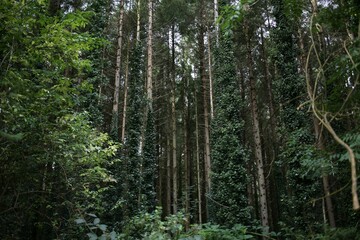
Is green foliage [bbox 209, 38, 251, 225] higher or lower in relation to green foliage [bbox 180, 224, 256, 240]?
higher

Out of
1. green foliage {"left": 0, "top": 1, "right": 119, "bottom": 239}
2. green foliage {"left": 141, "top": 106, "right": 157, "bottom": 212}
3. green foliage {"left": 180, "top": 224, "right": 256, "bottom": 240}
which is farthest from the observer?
green foliage {"left": 141, "top": 106, "right": 157, "bottom": 212}

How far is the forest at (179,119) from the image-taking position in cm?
373

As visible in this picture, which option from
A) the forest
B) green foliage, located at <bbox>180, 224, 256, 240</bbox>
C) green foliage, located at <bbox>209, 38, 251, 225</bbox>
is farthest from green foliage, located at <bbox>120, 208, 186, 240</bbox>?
green foliage, located at <bbox>209, 38, 251, 225</bbox>

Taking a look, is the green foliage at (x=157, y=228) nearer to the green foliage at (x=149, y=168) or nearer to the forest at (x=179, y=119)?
the forest at (x=179, y=119)

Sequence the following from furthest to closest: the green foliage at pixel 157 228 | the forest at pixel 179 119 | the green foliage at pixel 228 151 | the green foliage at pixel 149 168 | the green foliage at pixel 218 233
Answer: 1. the green foliage at pixel 149 168
2. the green foliage at pixel 228 151
3. the green foliage at pixel 157 228
4. the green foliage at pixel 218 233
5. the forest at pixel 179 119

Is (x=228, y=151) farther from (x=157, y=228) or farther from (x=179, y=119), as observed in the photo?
(x=179, y=119)

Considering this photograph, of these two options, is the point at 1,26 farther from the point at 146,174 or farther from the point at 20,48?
the point at 146,174

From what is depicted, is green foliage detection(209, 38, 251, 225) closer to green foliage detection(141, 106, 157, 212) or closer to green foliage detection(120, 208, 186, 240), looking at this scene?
green foliage detection(141, 106, 157, 212)

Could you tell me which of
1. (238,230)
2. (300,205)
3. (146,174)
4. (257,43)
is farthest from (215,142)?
(238,230)

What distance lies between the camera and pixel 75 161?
605cm

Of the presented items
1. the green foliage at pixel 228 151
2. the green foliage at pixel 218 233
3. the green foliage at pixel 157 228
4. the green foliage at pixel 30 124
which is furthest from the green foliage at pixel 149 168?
the green foliage at pixel 218 233

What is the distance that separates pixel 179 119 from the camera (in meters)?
28.8

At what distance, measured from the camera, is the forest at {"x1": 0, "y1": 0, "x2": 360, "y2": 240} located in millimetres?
3726

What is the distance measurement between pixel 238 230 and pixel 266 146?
727 inches
